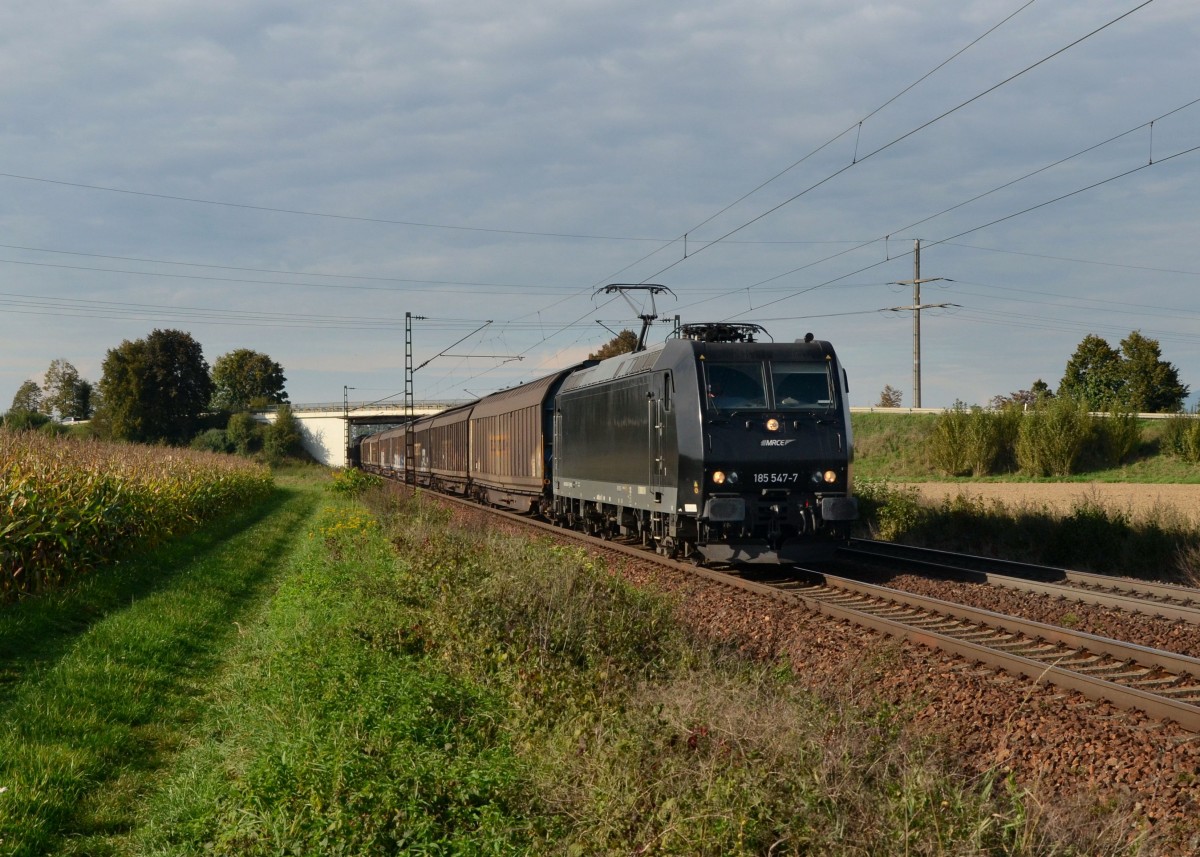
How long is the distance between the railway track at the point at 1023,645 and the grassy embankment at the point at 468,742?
1.73 m

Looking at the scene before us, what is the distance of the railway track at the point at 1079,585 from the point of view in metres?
11.3

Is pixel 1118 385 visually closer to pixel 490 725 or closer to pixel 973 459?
pixel 973 459

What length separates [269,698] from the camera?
307 inches

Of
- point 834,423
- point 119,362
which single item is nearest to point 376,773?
point 834,423

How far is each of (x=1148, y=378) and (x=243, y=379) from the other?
101 m

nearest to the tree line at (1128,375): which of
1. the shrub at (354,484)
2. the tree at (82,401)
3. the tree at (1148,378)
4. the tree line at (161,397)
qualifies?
the tree at (1148,378)

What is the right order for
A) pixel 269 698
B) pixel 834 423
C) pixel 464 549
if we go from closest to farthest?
pixel 269 698, pixel 464 549, pixel 834 423

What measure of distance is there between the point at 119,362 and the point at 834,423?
82.6 metres

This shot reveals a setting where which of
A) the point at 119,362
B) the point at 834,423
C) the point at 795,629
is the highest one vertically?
the point at 119,362

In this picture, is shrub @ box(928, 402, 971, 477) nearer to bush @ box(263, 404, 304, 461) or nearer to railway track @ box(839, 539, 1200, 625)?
railway track @ box(839, 539, 1200, 625)

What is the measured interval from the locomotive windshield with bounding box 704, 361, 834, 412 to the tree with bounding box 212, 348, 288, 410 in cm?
11806

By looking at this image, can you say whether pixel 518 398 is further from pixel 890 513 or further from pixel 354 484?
pixel 354 484

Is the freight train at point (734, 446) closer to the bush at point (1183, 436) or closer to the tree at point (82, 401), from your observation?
the bush at point (1183, 436)

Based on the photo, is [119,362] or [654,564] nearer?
[654,564]
